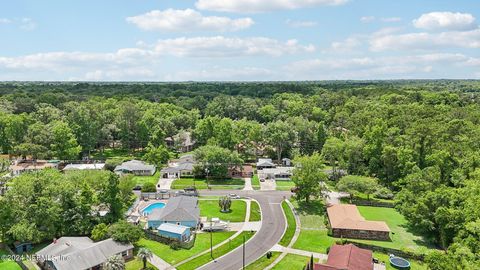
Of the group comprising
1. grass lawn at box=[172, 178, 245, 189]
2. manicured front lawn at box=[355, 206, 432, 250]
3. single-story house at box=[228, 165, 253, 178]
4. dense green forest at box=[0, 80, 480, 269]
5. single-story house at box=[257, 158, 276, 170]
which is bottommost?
manicured front lawn at box=[355, 206, 432, 250]

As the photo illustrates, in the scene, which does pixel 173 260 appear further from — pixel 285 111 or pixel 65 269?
pixel 285 111

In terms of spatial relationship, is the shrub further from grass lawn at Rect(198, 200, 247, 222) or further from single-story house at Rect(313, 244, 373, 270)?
single-story house at Rect(313, 244, 373, 270)

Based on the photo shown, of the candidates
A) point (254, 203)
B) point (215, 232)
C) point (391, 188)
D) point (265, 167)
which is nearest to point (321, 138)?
point (265, 167)

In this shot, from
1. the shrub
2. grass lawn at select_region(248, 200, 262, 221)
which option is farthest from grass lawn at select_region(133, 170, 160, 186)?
the shrub

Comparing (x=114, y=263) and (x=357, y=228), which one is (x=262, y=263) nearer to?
(x=357, y=228)

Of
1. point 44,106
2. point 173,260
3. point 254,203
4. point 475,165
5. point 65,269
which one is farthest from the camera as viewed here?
point 44,106

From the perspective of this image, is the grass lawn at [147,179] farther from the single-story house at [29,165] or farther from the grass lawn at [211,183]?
the single-story house at [29,165]

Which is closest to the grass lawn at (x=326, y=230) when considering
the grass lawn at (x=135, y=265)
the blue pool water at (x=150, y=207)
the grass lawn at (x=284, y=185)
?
the grass lawn at (x=284, y=185)
